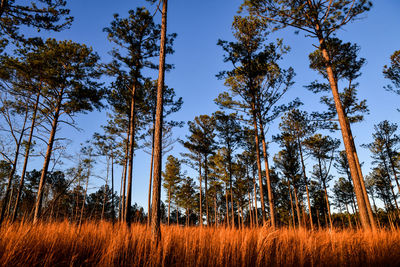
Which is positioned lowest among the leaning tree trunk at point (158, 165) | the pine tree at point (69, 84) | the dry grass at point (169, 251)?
the dry grass at point (169, 251)

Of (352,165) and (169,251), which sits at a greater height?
(352,165)

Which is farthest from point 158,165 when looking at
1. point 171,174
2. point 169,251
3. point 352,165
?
point 171,174

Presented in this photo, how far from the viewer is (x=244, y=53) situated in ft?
37.1

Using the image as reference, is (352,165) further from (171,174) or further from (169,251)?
(171,174)

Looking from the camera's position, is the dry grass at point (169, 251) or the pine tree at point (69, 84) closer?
the dry grass at point (169, 251)

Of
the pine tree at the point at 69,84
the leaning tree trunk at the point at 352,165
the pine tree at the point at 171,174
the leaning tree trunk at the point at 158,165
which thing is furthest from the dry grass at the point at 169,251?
the pine tree at the point at 171,174

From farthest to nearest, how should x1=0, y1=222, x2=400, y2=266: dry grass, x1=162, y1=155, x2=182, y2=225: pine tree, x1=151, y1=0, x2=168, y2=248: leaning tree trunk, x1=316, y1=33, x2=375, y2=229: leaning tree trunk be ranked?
x1=162, y1=155, x2=182, y2=225: pine tree → x1=316, y1=33, x2=375, y2=229: leaning tree trunk → x1=151, y1=0, x2=168, y2=248: leaning tree trunk → x1=0, y1=222, x2=400, y2=266: dry grass

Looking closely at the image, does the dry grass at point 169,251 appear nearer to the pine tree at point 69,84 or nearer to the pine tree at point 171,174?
the pine tree at point 69,84

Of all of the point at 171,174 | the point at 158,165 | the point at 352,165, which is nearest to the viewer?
the point at 158,165

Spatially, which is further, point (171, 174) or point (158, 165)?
point (171, 174)

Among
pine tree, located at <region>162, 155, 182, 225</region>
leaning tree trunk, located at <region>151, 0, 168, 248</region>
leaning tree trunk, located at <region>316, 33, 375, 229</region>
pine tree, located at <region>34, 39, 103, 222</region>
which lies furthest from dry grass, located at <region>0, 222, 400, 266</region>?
pine tree, located at <region>162, 155, 182, 225</region>

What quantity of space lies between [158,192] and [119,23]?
10.3 meters

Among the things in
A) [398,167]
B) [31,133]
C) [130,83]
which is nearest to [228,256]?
[130,83]

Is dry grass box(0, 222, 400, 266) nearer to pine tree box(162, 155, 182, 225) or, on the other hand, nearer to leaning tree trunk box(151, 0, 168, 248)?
leaning tree trunk box(151, 0, 168, 248)
